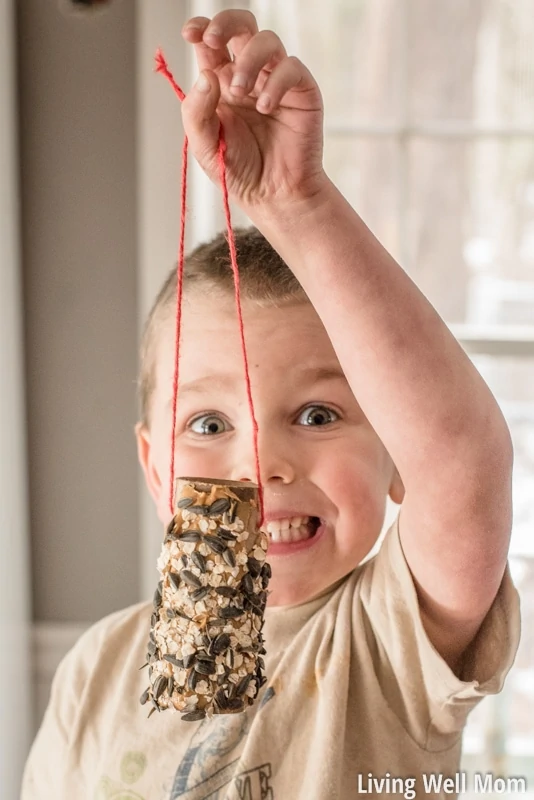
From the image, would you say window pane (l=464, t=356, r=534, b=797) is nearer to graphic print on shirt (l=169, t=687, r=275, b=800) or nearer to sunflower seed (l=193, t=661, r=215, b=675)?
graphic print on shirt (l=169, t=687, r=275, b=800)

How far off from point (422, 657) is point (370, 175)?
3.84 ft

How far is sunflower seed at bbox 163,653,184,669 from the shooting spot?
0.66m

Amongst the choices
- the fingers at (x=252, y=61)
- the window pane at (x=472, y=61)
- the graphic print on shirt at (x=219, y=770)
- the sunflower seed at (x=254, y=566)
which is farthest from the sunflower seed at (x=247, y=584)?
the window pane at (x=472, y=61)

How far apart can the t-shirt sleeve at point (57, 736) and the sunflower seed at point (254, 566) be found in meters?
0.45

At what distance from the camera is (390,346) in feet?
2.25

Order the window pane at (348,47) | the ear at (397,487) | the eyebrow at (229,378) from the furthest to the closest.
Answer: the window pane at (348,47), the ear at (397,487), the eyebrow at (229,378)

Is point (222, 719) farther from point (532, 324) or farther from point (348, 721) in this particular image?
point (532, 324)

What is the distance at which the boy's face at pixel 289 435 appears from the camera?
0.88 m

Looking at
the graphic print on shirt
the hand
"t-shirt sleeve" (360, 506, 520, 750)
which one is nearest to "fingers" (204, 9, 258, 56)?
the hand

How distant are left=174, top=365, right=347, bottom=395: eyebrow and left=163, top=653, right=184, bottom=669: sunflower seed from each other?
314 millimetres

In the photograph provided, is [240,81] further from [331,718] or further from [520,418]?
[520,418]

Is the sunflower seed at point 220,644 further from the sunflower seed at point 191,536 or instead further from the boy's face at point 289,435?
the boy's face at point 289,435

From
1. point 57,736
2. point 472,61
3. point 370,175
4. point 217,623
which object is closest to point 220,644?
point 217,623

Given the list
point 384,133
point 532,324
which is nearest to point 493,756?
point 532,324
